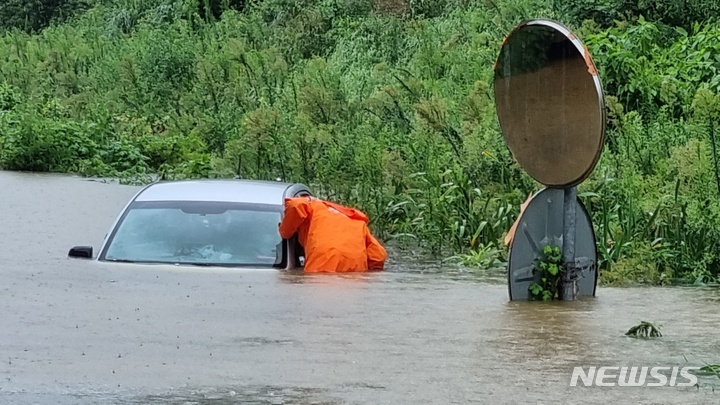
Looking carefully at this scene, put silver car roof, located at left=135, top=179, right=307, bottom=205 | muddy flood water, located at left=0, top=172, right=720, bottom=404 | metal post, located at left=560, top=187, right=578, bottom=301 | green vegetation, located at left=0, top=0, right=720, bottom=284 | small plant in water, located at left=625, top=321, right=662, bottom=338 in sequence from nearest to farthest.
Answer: muddy flood water, located at left=0, top=172, right=720, bottom=404 < small plant in water, located at left=625, top=321, right=662, bottom=338 < metal post, located at left=560, top=187, right=578, bottom=301 < silver car roof, located at left=135, top=179, right=307, bottom=205 < green vegetation, located at left=0, top=0, right=720, bottom=284

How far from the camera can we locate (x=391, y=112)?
64.8ft

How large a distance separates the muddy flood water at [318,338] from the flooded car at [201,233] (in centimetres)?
26

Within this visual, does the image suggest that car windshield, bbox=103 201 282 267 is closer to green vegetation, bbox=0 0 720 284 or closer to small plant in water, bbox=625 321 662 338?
green vegetation, bbox=0 0 720 284

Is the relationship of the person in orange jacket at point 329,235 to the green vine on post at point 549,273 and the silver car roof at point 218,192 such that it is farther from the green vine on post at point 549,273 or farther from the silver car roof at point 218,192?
the green vine on post at point 549,273

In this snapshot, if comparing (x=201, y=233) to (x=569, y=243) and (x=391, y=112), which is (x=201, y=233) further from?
(x=391, y=112)

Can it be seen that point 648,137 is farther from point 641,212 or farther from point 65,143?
point 65,143

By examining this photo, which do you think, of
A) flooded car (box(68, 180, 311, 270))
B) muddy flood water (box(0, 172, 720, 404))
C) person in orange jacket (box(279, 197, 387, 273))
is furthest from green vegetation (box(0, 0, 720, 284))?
flooded car (box(68, 180, 311, 270))

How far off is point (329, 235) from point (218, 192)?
95 centimetres

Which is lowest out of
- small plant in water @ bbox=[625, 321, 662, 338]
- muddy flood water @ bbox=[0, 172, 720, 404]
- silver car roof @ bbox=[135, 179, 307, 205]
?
muddy flood water @ bbox=[0, 172, 720, 404]

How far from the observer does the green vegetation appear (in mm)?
13977

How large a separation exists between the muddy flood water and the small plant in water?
0.29ft

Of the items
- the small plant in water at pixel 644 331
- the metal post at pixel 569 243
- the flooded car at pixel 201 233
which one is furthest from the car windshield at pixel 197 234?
the small plant in water at pixel 644 331

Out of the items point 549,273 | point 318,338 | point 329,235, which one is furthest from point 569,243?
point 318,338

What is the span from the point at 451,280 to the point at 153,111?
16.2 meters
